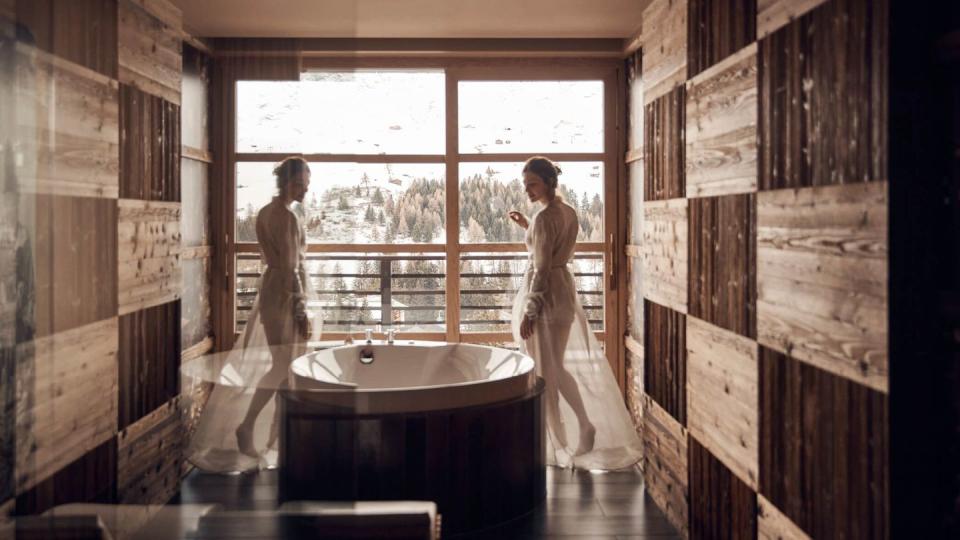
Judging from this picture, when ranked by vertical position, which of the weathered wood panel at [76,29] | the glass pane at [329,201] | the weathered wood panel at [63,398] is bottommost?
the weathered wood panel at [63,398]

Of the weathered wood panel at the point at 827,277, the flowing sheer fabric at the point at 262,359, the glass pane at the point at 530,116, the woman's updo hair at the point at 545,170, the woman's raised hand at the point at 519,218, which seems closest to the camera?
the weathered wood panel at the point at 827,277

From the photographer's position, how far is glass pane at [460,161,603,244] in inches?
158

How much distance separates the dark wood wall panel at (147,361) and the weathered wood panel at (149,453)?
1.1 inches

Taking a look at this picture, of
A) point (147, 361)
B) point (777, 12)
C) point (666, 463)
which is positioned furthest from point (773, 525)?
point (147, 361)

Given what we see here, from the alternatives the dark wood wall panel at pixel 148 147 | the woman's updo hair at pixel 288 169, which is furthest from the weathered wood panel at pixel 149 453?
the woman's updo hair at pixel 288 169

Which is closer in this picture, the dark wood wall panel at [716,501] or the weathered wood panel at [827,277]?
the weathered wood panel at [827,277]

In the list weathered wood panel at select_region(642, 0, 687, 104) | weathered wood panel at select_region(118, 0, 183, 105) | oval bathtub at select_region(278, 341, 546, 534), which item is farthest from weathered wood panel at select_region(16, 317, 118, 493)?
weathered wood panel at select_region(642, 0, 687, 104)

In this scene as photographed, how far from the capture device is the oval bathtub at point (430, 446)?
1990 millimetres

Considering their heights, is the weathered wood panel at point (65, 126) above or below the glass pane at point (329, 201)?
above

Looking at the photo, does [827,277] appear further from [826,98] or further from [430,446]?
[430,446]

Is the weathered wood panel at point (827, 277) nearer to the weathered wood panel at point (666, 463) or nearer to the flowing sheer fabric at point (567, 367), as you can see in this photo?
the weathered wood panel at point (666, 463)

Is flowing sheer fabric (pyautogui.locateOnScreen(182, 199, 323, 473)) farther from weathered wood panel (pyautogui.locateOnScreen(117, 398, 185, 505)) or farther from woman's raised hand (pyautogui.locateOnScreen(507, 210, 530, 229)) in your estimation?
woman's raised hand (pyautogui.locateOnScreen(507, 210, 530, 229))

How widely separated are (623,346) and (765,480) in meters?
2.16

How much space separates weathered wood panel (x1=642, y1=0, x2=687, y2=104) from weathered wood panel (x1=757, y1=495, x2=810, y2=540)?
5.08 feet
